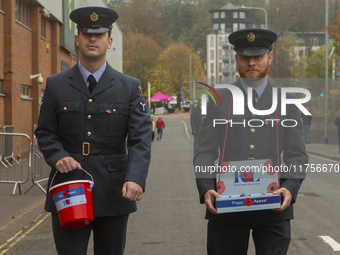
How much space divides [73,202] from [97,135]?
459 mm

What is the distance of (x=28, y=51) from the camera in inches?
1021

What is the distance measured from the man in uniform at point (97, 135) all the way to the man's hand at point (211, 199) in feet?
1.32

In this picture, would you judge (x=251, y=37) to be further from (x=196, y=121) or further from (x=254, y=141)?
(x=196, y=121)

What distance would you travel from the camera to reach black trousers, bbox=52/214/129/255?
13.0 ft

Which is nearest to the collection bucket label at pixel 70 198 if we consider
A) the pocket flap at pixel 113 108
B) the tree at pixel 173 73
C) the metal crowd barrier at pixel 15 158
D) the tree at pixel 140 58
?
the pocket flap at pixel 113 108

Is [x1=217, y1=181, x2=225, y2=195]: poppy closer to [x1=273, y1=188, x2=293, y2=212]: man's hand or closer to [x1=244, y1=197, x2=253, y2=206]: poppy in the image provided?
[x1=244, y1=197, x2=253, y2=206]: poppy

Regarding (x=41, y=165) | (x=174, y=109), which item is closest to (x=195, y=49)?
(x=174, y=109)

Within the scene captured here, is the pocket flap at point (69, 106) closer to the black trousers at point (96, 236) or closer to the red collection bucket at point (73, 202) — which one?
the red collection bucket at point (73, 202)

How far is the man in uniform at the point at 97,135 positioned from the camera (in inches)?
158

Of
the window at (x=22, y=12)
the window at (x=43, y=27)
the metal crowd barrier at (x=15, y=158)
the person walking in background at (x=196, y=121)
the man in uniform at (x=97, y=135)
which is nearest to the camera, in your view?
the man in uniform at (x=97, y=135)

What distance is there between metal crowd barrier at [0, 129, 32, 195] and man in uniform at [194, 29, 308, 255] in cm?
946

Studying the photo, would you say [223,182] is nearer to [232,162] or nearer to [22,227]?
[232,162]

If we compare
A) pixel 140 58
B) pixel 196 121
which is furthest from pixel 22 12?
pixel 140 58

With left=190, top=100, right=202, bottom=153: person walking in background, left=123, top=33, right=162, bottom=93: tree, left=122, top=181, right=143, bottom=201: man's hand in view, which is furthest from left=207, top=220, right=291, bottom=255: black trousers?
left=123, top=33, right=162, bottom=93: tree
